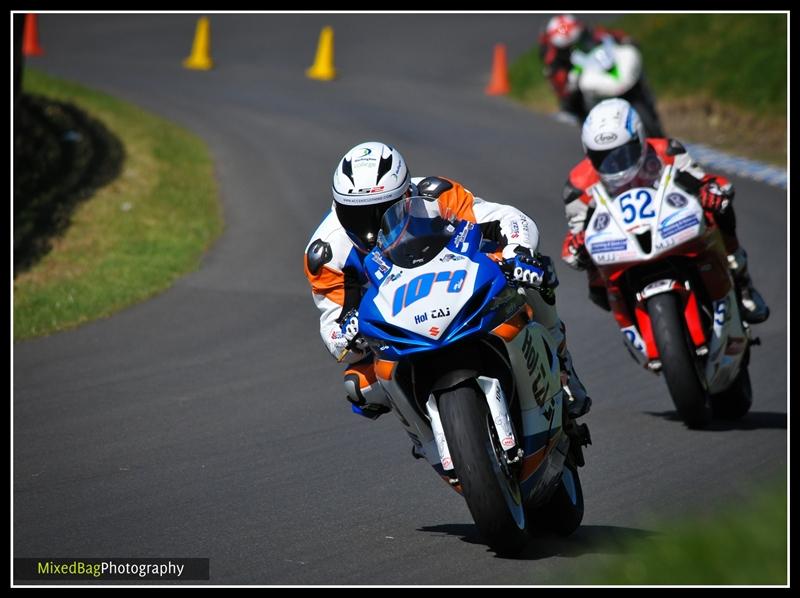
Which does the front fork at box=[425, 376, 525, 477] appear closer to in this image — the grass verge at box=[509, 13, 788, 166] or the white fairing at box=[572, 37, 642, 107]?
the white fairing at box=[572, 37, 642, 107]

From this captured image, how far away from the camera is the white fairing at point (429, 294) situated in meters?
5.38

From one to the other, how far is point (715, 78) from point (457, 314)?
717 inches

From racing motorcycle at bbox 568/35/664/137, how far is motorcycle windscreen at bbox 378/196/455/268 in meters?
10.2

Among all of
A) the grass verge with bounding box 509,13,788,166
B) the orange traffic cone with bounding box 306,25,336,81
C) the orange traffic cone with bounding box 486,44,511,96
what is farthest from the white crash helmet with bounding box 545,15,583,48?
the orange traffic cone with bounding box 306,25,336,81

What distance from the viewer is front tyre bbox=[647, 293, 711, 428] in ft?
27.1

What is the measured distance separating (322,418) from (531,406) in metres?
3.20

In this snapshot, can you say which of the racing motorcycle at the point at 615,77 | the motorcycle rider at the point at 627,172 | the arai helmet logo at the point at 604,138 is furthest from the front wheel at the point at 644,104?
the arai helmet logo at the point at 604,138

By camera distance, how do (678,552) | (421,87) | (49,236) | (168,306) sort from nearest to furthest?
(678,552) < (168,306) < (49,236) < (421,87)

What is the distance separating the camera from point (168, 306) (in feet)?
39.9

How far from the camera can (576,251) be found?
887 cm

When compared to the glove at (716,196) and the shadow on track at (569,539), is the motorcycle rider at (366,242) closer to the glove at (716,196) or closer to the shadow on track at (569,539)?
the shadow on track at (569,539)

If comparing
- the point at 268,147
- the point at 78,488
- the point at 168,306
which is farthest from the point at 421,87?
the point at 78,488

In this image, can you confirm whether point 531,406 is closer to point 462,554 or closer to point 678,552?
point 462,554

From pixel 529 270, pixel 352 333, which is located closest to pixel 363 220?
pixel 352 333
